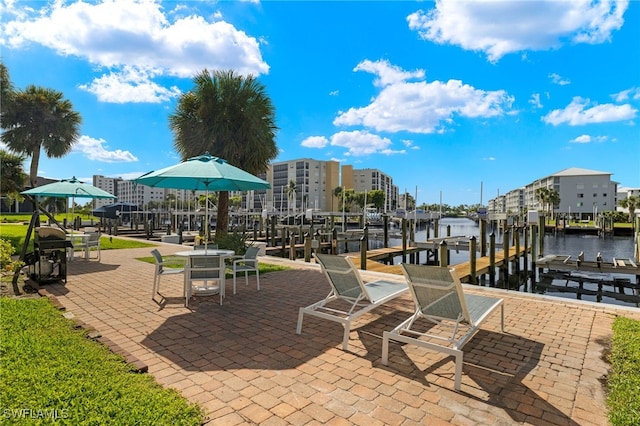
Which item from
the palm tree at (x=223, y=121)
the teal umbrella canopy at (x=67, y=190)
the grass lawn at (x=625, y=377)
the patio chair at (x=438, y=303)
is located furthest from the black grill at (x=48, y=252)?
the grass lawn at (x=625, y=377)

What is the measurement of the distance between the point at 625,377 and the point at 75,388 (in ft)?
14.8

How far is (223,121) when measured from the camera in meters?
12.0

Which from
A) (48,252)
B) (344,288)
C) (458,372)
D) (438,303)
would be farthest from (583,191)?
(48,252)

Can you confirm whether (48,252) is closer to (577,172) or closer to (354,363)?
(354,363)

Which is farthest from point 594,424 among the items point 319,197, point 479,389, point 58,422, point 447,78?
point 319,197

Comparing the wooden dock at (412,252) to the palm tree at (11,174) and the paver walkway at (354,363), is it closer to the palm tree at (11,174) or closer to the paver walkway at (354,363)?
the paver walkway at (354,363)

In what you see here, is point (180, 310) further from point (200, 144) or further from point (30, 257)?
point (200, 144)

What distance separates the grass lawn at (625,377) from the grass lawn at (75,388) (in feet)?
9.73

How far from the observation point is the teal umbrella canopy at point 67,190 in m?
9.66

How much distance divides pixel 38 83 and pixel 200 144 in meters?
15.5

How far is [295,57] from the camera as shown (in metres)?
14.9

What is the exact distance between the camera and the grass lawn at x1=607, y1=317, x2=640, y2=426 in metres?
2.44

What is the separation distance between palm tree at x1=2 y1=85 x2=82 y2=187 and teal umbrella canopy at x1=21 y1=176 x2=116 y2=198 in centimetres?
1013

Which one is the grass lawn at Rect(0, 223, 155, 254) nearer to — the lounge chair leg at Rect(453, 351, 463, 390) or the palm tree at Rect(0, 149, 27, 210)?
A: the palm tree at Rect(0, 149, 27, 210)
